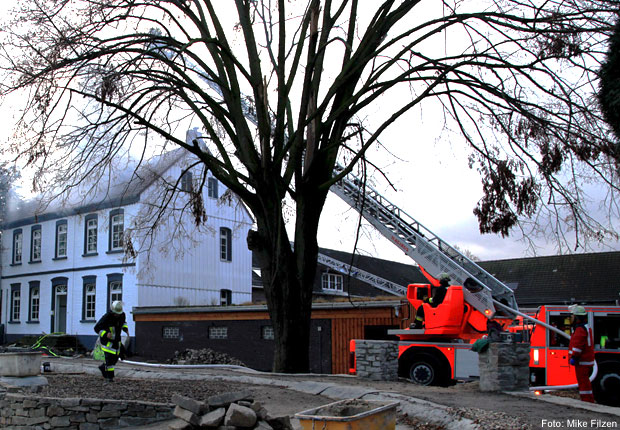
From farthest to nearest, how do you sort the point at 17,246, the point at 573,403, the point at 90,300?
the point at 17,246 < the point at 90,300 < the point at 573,403

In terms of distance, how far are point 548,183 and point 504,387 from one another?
15.6ft

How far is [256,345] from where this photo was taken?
25172 mm

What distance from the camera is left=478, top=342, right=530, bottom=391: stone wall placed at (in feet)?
38.8

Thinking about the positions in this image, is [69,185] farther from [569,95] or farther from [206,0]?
[569,95]

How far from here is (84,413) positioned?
420 inches

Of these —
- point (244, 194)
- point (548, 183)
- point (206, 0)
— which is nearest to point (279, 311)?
point (244, 194)

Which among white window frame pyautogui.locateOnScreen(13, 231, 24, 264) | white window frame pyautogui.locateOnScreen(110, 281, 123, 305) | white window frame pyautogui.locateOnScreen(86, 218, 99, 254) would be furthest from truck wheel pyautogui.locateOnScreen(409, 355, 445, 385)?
white window frame pyautogui.locateOnScreen(13, 231, 24, 264)

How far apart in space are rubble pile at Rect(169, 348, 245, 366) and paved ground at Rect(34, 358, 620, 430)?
9989 millimetres

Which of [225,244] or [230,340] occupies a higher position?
[225,244]

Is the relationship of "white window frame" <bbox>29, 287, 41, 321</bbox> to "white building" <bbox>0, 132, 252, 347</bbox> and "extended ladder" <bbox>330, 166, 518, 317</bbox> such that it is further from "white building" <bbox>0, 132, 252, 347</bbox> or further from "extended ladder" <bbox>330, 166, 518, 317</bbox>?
"extended ladder" <bbox>330, 166, 518, 317</bbox>

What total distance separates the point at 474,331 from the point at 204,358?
12317 millimetres


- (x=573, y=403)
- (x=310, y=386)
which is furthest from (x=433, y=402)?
(x=310, y=386)

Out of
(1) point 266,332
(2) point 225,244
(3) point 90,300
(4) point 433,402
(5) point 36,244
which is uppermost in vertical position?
(5) point 36,244

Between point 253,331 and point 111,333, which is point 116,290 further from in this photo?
point 111,333
